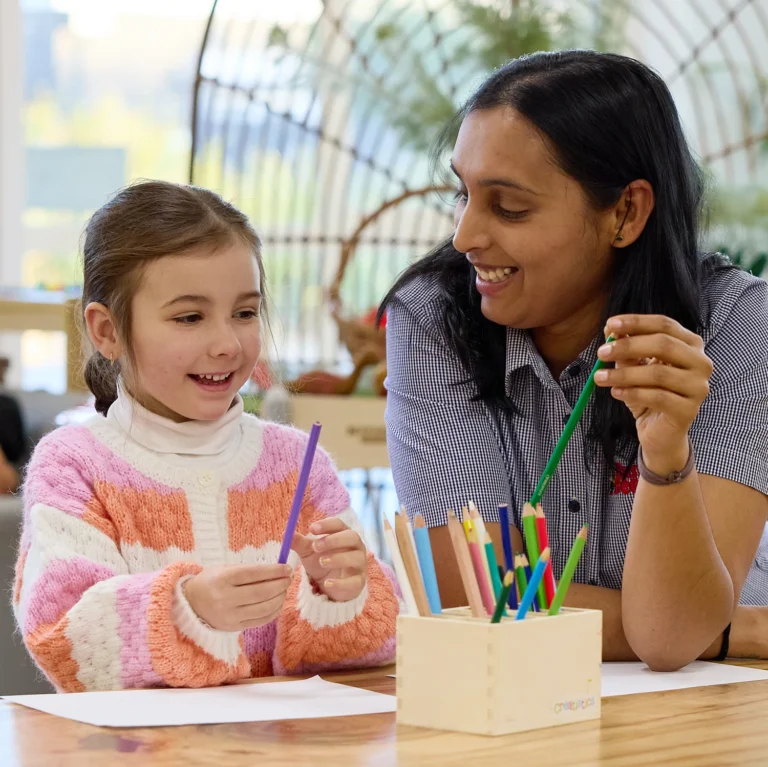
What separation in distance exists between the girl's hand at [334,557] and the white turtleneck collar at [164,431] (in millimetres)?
171

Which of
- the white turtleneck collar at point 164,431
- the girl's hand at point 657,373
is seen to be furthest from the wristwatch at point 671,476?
the white turtleneck collar at point 164,431

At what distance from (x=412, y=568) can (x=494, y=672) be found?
0.08 metres

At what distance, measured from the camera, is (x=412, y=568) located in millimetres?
755

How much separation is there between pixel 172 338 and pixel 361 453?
1.37 meters

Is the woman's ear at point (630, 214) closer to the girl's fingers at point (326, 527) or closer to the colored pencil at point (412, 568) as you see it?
the girl's fingers at point (326, 527)

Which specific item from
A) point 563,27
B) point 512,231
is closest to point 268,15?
point 563,27

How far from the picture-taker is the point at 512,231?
117 centimetres

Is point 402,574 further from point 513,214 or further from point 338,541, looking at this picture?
point 513,214

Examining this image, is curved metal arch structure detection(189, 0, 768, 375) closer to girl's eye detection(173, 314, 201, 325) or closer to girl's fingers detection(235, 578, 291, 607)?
girl's eye detection(173, 314, 201, 325)

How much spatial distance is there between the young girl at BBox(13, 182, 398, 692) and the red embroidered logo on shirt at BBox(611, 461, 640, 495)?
27 cm

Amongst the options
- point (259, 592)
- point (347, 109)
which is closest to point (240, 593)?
point (259, 592)

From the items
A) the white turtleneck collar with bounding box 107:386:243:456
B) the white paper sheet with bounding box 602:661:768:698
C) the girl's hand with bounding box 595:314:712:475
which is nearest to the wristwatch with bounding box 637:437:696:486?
the girl's hand with bounding box 595:314:712:475

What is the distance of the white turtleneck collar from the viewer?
42.1 inches

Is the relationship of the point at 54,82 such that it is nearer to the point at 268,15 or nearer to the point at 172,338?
the point at 268,15
